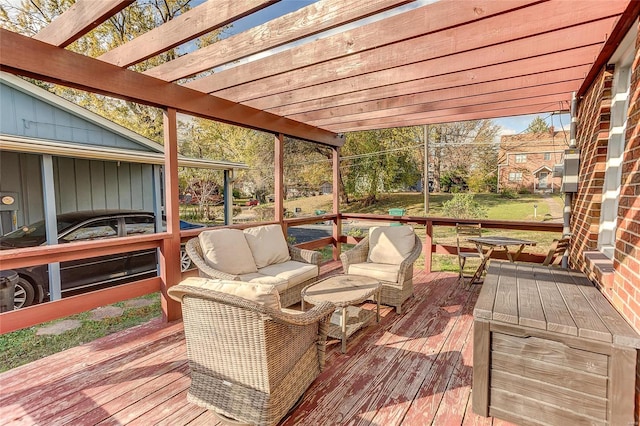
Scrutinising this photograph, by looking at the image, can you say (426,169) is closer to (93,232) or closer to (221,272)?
(221,272)

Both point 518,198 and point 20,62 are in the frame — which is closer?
point 20,62

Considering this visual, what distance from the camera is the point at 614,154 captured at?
2.69 m

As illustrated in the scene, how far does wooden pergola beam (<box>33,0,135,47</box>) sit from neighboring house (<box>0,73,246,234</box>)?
345cm

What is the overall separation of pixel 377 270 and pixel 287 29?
2.77 metres

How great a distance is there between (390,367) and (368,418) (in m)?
0.64

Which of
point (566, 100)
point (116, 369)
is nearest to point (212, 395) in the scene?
point (116, 369)

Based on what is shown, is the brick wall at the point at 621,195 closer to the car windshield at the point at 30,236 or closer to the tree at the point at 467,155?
the car windshield at the point at 30,236

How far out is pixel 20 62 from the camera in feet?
7.64

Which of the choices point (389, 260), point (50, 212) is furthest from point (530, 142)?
point (50, 212)

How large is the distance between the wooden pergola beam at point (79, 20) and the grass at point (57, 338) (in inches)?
108

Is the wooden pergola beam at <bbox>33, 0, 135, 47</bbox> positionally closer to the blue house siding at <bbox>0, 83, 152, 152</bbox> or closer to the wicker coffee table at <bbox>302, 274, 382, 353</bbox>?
the wicker coffee table at <bbox>302, 274, 382, 353</bbox>

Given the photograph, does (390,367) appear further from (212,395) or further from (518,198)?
(518,198)

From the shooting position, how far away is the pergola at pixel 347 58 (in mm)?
2146

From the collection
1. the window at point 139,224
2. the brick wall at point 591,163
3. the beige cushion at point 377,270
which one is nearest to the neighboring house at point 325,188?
the window at point 139,224
